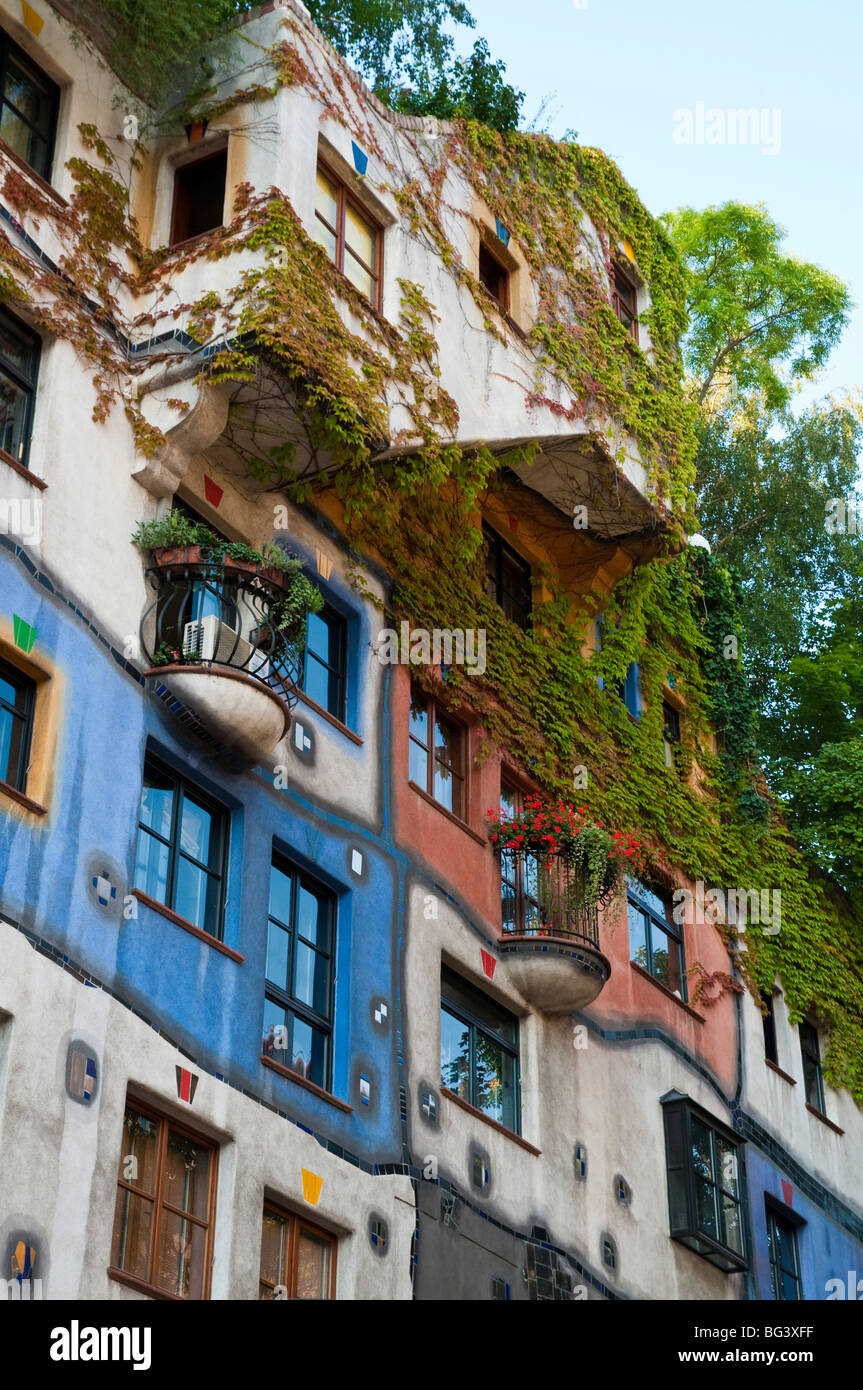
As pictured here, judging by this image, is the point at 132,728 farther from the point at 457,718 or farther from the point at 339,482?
the point at 457,718

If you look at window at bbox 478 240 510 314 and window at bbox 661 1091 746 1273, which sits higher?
window at bbox 478 240 510 314

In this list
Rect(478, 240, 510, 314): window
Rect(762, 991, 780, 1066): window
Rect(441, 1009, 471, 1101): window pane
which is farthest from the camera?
Rect(762, 991, 780, 1066): window

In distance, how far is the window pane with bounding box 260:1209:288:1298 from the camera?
14711 mm

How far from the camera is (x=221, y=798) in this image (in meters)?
16.0

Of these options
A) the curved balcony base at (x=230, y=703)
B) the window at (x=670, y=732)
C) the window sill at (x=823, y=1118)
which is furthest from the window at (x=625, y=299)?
the curved balcony base at (x=230, y=703)

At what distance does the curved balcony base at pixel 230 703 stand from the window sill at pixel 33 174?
14.6 feet

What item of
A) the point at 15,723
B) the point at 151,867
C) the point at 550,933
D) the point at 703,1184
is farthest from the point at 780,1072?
the point at 15,723

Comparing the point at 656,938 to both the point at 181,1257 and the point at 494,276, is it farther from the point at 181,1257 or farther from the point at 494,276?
the point at 181,1257

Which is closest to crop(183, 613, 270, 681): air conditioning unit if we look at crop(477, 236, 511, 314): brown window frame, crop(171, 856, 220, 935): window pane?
crop(171, 856, 220, 935): window pane

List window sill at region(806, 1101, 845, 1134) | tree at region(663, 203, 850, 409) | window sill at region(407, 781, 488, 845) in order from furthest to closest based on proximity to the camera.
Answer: tree at region(663, 203, 850, 409) → window sill at region(806, 1101, 845, 1134) → window sill at region(407, 781, 488, 845)

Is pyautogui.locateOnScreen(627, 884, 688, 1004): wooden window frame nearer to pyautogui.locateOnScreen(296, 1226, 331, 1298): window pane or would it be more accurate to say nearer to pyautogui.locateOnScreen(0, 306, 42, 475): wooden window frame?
pyautogui.locateOnScreen(296, 1226, 331, 1298): window pane

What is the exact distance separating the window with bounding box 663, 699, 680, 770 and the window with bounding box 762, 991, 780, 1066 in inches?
136

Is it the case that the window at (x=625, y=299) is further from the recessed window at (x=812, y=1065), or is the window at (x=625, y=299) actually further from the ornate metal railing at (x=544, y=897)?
the recessed window at (x=812, y=1065)
